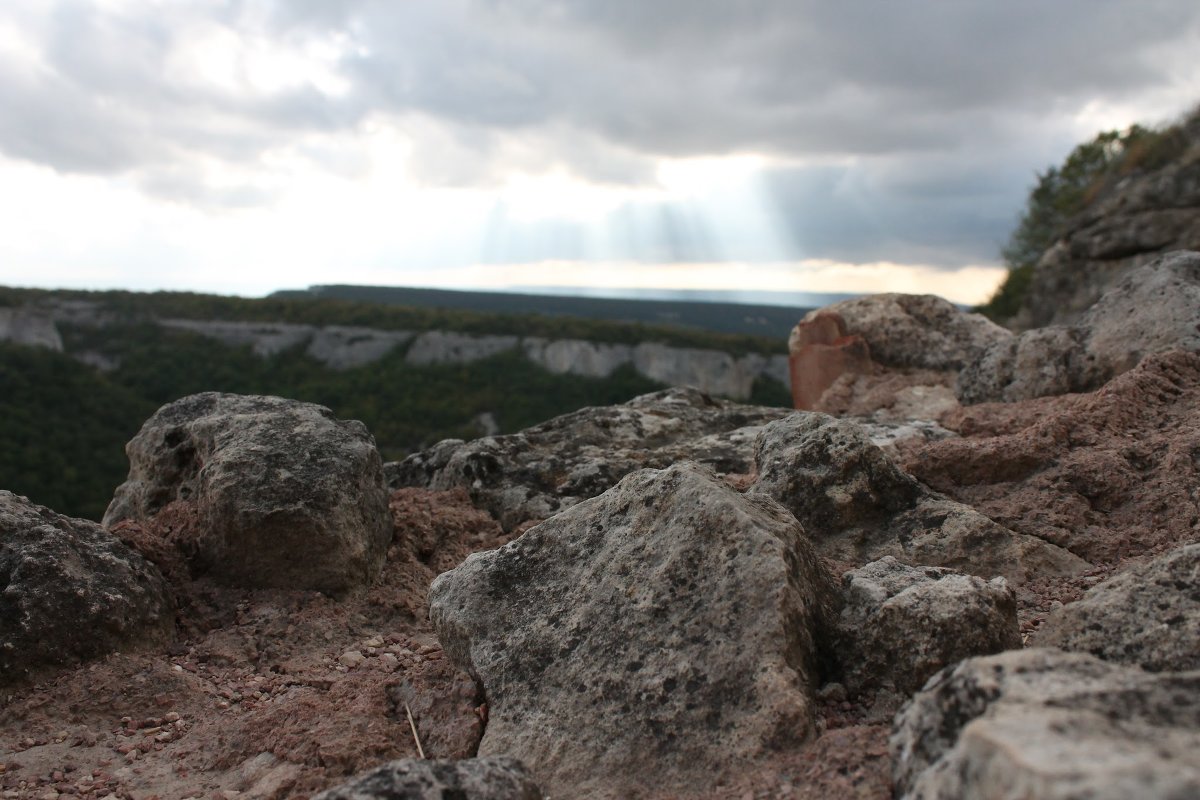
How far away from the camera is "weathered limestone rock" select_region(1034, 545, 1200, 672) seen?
10.5ft

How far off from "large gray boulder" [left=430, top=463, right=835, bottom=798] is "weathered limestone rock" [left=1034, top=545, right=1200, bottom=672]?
0.94 meters

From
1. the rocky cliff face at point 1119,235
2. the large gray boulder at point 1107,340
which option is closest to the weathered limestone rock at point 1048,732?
the large gray boulder at point 1107,340

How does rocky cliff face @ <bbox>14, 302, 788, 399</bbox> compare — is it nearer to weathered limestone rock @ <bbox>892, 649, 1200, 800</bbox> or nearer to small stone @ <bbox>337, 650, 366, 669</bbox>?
small stone @ <bbox>337, 650, 366, 669</bbox>

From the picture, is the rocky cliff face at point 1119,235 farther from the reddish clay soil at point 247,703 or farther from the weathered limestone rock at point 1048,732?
the weathered limestone rock at point 1048,732

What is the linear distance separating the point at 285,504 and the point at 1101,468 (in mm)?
4759

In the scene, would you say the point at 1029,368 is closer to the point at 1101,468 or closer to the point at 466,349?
the point at 1101,468

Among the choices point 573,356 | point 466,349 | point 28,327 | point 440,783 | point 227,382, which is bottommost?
point 227,382

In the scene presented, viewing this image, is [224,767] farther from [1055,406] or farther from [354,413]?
[354,413]

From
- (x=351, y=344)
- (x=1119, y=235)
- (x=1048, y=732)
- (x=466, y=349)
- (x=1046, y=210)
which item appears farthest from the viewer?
(x=351, y=344)

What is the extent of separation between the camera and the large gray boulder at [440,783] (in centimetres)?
277

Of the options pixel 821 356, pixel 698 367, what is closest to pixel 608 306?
pixel 698 367

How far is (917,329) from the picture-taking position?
10500mm

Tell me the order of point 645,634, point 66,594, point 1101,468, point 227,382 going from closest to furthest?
point 645,634
point 66,594
point 1101,468
point 227,382

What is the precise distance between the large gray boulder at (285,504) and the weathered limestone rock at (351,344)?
6829cm
